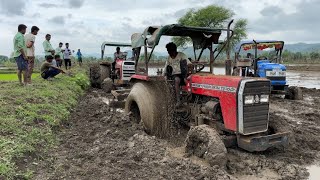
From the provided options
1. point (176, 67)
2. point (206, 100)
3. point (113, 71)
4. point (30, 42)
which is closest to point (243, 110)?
point (206, 100)

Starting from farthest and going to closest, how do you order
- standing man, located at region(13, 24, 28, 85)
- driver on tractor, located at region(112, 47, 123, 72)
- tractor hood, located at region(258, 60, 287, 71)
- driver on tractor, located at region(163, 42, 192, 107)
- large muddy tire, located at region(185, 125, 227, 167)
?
1. driver on tractor, located at region(112, 47, 123, 72)
2. tractor hood, located at region(258, 60, 287, 71)
3. standing man, located at region(13, 24, 28, 85)
4. driver on tractor, located at region(163, 42, 192, 107)
5. large muddy tire, located at region(185, 125, 227, 167)

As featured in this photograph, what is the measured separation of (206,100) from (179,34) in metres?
1.72

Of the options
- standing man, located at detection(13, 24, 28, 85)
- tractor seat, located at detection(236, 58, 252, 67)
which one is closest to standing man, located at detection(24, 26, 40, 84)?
standing man, located at detection(13, 24, 28, 85)

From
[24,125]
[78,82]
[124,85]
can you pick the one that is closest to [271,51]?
[124,85]

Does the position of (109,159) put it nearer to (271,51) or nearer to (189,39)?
(189,39)

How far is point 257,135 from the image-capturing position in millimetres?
5934

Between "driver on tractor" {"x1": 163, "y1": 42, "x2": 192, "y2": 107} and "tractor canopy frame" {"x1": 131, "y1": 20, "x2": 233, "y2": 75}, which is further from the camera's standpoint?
Answer: "driver on tractor" {"x1": 163, "y1": 42, "x2": 192, "y2": 107}

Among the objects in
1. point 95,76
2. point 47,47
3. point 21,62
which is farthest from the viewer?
point 95,76

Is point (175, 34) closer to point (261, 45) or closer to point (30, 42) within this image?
point (30, 42)

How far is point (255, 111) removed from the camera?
5.81 metres

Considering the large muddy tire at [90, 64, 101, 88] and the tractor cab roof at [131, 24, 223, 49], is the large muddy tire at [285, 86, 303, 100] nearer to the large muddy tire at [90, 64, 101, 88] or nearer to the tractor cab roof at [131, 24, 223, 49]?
the tractor cab roof at [131, 24, 223, 49]

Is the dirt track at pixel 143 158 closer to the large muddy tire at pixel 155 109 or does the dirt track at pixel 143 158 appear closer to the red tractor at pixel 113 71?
the large muddy tire at pixel 155 109

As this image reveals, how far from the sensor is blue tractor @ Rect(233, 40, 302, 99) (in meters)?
14.0

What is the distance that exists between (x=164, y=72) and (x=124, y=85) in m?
7.50
